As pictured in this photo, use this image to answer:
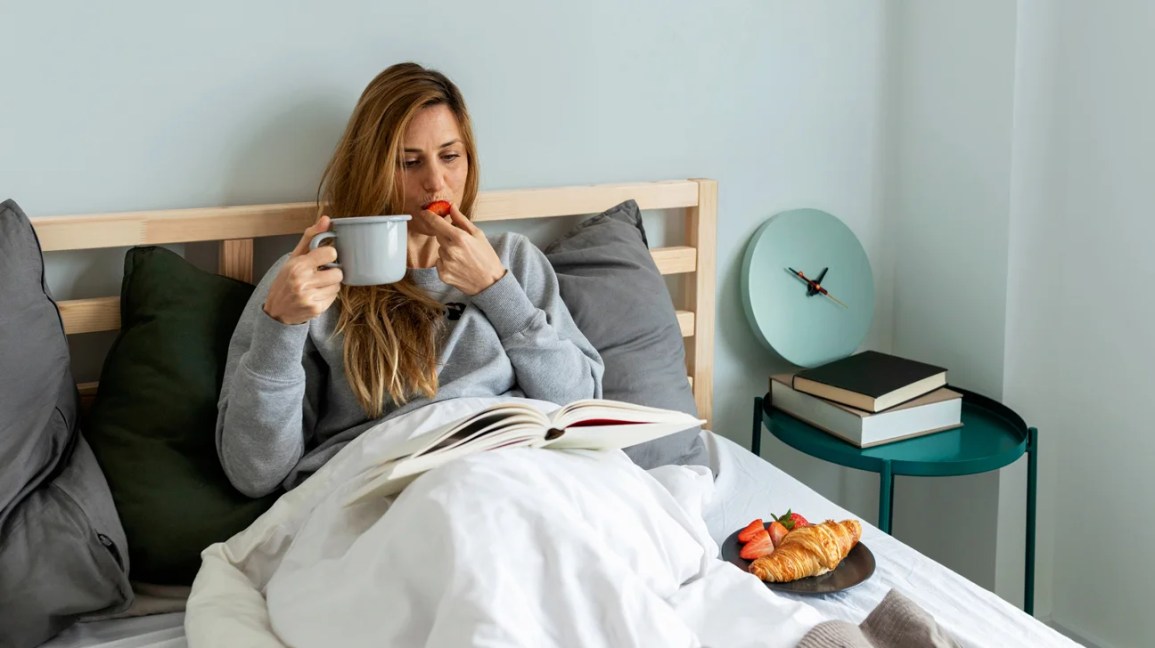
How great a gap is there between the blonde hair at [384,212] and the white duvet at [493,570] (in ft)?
0.60

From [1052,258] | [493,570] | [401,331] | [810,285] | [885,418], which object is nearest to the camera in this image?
[493,570]

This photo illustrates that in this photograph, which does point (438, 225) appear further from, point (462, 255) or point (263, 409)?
point (263, 409)

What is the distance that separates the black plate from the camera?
1.33 meters

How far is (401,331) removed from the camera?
1496 millimetres

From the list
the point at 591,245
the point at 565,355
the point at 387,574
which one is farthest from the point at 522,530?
the point at 591,245

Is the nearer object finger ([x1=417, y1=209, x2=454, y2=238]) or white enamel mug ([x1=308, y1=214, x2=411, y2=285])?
white enamel mug ([x1=308, y1=214, x2=411, y2=285])

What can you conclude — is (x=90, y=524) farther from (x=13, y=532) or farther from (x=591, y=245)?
(x=591, y=245)

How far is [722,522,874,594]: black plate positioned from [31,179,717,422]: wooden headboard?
24.6 inches

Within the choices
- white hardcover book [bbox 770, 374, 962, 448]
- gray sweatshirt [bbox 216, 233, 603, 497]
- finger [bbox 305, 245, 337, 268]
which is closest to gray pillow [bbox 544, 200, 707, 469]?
gray sweatshirt [bbox 216, 233, 603, 497]

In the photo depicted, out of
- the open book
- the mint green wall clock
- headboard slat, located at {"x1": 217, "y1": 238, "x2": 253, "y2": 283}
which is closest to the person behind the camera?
the open book

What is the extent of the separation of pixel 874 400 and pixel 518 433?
87 centimetres

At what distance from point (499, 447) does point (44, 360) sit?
61cm

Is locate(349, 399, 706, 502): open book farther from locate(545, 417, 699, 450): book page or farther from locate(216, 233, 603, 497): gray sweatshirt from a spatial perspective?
locate(216, 233, 603, 497): gray sweatshirt

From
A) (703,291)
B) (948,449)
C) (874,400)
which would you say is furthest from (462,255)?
(948,449)
